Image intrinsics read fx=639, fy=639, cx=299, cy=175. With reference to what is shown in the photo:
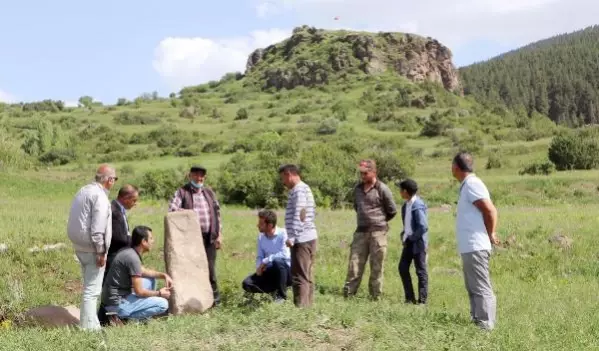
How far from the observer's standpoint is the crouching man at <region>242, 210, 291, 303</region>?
9.39 m

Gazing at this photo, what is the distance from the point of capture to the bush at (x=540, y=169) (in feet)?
107

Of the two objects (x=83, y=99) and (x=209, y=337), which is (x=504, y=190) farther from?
(x=83, y=99)

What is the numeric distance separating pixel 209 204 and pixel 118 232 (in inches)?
61.9

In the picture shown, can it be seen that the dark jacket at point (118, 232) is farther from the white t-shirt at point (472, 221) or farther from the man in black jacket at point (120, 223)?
the white t-shirt at point (472, 221)

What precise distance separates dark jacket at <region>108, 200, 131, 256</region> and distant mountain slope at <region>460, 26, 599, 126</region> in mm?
110167

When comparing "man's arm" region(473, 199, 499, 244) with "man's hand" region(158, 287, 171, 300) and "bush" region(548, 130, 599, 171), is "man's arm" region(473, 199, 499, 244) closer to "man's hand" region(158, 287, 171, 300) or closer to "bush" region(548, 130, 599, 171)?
"man's hand" region(158, 287, 171, 300)

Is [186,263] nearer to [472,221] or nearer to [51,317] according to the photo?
[51,317]

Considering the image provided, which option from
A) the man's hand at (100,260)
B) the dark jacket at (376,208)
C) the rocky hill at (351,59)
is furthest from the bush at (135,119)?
the man's hand at (100,260)

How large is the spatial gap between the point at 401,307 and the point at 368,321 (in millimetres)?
1499

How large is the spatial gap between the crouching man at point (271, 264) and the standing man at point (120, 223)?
1872 millimetres

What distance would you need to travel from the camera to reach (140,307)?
8.41 m

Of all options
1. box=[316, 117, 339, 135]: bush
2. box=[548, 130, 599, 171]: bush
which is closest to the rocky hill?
box=[316, 117, 339, 135]: bush

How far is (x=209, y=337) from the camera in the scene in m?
6.86

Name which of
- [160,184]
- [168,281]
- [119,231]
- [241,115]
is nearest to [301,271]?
[168,281]
